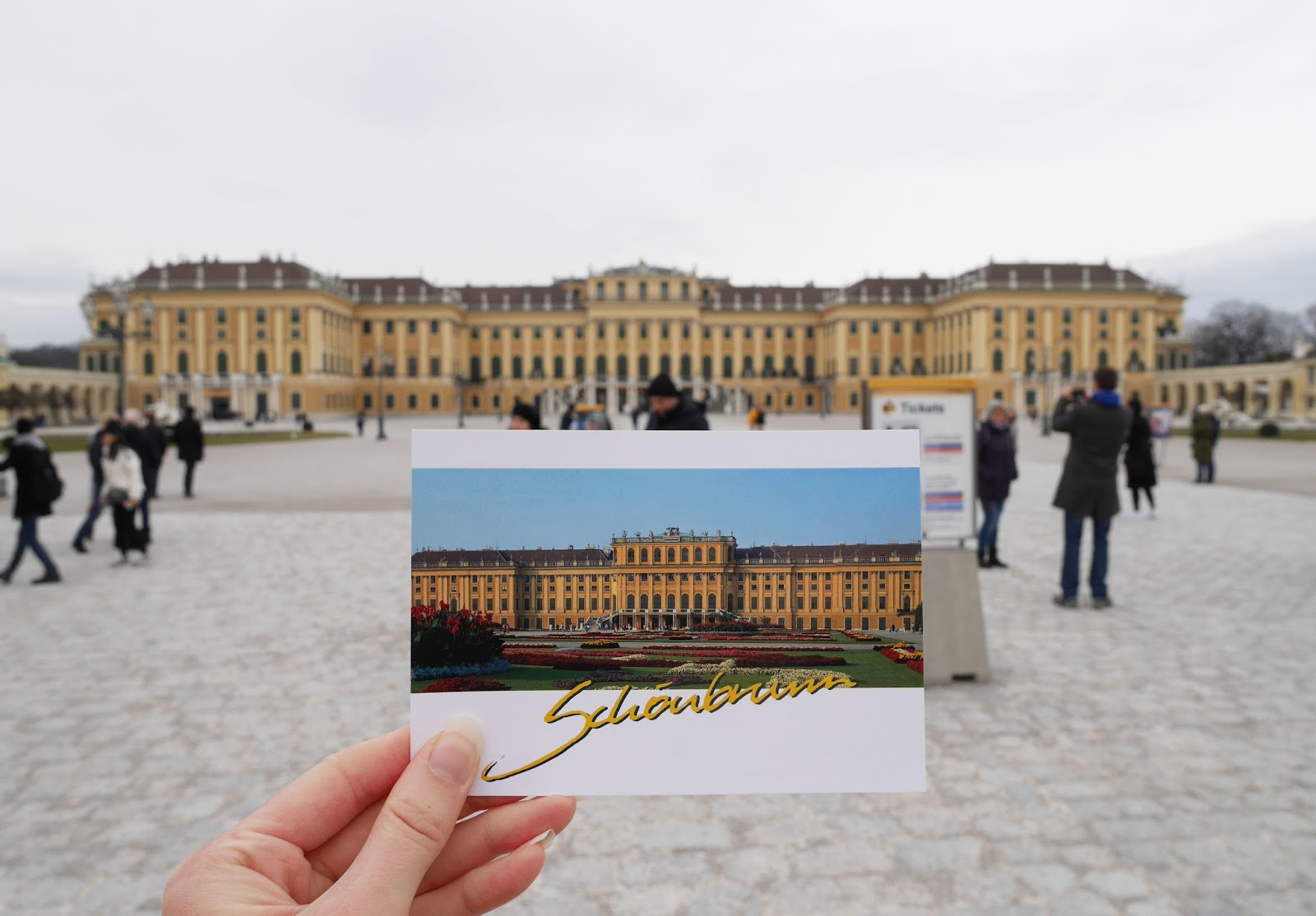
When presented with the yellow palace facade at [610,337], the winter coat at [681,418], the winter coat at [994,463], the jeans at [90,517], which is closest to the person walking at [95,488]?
the jeans at [90,517]

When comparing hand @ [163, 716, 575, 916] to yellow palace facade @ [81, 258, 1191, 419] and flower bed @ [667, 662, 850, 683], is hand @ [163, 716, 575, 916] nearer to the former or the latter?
flower bed @ [667, 662, 850, 683]

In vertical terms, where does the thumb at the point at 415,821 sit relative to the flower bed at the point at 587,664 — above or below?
below

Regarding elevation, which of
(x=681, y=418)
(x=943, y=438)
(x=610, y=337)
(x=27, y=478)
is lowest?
(x=27, y=478)

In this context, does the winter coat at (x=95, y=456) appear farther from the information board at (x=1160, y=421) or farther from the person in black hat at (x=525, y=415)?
the information board at (x=1160, y=421)

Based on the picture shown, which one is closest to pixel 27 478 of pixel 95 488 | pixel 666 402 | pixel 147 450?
pixel 95 488

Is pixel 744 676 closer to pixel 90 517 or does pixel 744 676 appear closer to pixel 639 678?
pixel 639 678
